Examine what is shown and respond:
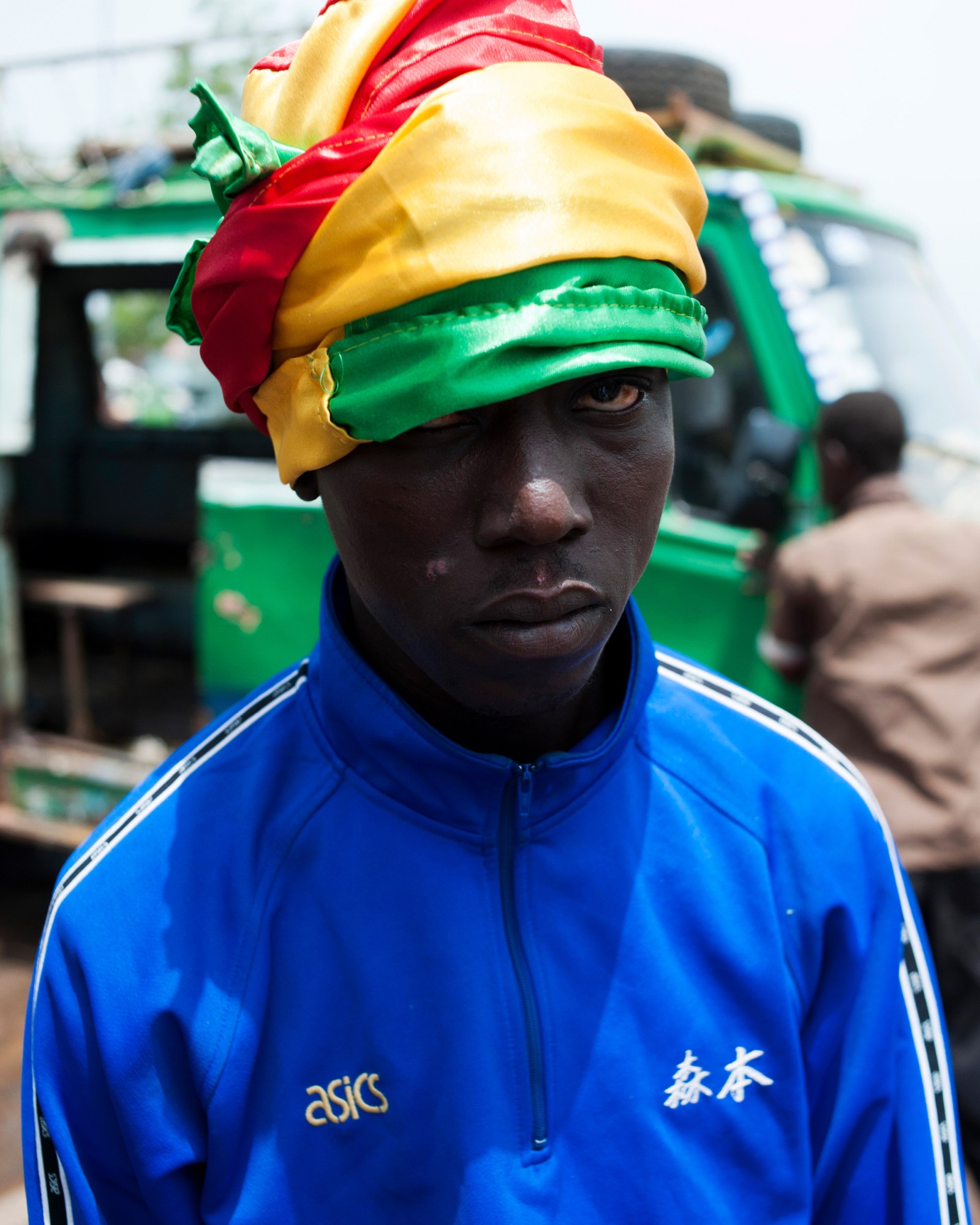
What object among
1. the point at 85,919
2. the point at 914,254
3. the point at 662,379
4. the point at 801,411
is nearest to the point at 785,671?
the point at 801,411

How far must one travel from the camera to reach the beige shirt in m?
2.80

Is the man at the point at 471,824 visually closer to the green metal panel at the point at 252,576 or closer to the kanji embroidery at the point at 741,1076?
the kanji embroidery at the point at 741,1076

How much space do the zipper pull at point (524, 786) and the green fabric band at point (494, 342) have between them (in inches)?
15.6

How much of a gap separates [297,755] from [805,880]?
610 millimetres

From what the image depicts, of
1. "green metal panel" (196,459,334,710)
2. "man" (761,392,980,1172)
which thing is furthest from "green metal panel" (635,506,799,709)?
"green metal panel" (196,459,334,710)

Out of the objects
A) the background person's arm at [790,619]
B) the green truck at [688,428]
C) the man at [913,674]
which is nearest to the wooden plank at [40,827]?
the green truck at [688,428]

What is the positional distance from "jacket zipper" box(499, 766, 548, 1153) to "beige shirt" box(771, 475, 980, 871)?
75.2 inches

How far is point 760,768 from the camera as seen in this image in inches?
51.0

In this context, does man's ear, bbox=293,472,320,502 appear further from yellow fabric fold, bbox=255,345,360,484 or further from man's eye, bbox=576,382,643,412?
man's eye, bbox=576,382,643,412

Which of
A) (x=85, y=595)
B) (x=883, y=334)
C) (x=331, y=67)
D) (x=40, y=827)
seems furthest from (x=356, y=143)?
(x=85, y=595)

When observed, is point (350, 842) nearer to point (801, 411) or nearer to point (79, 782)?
point (801, 411)

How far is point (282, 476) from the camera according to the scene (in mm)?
1156

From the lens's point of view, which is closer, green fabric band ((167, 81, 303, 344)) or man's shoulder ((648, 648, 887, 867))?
green fabric band ((167, 81, 303, 344))

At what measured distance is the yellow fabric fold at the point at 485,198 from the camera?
98 cm
